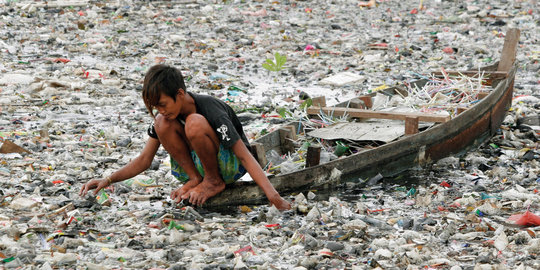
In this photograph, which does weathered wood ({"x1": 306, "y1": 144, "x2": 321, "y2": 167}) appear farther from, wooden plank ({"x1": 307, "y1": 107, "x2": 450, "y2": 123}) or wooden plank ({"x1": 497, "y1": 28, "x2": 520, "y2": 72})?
wooden plank ({"x1": 497, "y1": 28, "x2": 520, "y2": 72})

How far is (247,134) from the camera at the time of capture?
670 cm

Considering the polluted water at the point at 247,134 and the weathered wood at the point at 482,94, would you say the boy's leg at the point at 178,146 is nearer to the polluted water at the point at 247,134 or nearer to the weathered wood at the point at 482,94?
the polluted water at the point at 247,134

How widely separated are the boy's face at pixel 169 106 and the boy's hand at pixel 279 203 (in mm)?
814

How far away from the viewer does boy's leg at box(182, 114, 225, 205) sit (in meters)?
4.08

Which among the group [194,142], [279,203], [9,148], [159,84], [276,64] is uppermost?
[159,84]

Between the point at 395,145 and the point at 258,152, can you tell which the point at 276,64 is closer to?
the point at 395,145

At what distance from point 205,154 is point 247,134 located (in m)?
2.51

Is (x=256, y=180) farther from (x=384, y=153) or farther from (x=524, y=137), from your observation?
(x=524, y=137)

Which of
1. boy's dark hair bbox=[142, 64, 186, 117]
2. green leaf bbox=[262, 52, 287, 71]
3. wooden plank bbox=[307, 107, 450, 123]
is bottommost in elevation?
green leaf bbox=[262, 52, 287, 71]

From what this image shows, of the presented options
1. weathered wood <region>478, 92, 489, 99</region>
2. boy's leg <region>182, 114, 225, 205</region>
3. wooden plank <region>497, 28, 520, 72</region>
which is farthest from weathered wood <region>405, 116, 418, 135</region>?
wooden plank <region>497, 28, 520, 72</region>

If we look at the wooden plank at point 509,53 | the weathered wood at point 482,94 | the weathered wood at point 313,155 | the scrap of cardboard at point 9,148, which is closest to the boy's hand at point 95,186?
the weathered wood at point 313,155

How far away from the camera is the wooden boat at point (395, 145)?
182 inches

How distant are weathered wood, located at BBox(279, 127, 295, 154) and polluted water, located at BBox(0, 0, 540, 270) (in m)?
0.62

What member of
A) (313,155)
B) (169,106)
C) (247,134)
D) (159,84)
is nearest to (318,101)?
(247,134)
